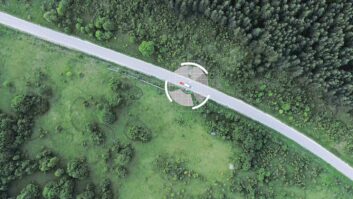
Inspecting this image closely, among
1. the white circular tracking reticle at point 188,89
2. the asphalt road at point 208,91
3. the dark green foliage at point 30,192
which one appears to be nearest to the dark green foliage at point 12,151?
the dark green foliage at point 30,192

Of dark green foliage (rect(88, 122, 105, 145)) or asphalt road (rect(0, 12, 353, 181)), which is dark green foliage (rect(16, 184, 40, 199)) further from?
asphalt road (rect(0, 12, 353, 181))

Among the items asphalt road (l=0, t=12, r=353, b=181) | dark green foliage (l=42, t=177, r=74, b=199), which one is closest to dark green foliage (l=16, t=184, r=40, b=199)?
dark green foliage (l=42, t=177, r=74, b=199)

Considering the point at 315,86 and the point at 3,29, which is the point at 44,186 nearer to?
the point at 3,29

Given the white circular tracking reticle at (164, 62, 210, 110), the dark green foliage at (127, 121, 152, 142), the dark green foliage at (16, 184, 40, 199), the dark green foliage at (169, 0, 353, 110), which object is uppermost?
the dark green foliage at (169, 0, 353, 110)

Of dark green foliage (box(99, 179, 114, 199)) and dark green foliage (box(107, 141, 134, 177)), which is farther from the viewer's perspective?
dark green foliage (box(107, 141, 134, 177))

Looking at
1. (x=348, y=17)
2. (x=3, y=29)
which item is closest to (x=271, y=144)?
(x=348, y=17)
